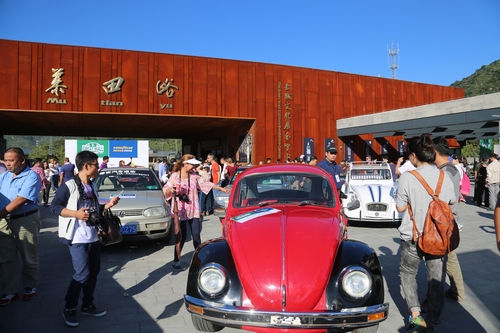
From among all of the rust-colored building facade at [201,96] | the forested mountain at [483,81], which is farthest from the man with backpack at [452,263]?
the forested mountain at [483,81]

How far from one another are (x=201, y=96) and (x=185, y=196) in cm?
1816

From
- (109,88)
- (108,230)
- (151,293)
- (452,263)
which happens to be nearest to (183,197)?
(151,293)

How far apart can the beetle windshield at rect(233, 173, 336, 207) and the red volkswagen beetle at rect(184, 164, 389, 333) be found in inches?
21.9

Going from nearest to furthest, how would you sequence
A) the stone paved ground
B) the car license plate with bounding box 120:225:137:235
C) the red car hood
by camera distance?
1. the red car hood
2. the stone paved ground
3. the car license plate with bounding box 120:225:137:235

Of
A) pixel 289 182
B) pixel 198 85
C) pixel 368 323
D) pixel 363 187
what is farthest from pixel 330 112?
pixel 368 323

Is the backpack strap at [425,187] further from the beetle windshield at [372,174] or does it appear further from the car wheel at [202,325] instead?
the beetle windshield at [372,174]

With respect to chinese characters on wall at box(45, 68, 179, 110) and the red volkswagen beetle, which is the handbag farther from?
chinese characters on wall at box(45, 68, 179, 110)

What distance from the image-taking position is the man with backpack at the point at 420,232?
11.5 feet

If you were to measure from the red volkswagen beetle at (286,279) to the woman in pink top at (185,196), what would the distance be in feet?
6.27

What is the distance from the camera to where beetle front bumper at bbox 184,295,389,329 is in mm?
2898

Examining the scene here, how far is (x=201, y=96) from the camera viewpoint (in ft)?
75.8

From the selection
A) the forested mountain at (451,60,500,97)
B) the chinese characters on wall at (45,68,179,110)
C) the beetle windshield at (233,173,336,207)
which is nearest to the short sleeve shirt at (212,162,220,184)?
the beetle windshield at (233,173,336,207)

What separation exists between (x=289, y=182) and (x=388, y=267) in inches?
94.5

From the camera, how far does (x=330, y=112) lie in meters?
27.2
